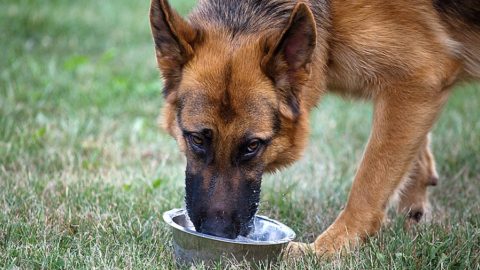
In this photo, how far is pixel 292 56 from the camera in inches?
154

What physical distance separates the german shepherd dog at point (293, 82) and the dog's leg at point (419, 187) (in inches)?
27.0

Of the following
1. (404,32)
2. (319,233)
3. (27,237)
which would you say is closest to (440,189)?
(319,233)

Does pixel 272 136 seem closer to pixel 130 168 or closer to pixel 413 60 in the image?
pixel 413 60

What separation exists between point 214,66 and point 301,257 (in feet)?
3.72

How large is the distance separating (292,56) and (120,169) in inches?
93.8

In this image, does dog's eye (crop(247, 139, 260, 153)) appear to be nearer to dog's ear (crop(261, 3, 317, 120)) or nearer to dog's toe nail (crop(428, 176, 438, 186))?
dog's ear (crop(261, 3, 317, 120))

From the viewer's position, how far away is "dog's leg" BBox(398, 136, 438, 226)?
510 centimetres

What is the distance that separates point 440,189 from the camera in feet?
18.6

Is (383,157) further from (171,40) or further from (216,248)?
(171,40)

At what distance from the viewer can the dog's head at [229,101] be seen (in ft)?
12.3

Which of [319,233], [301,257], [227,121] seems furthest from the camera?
[319,233]

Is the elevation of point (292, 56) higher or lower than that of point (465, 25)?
higher

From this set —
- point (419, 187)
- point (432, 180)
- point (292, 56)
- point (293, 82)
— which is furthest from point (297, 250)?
point (432, 180)

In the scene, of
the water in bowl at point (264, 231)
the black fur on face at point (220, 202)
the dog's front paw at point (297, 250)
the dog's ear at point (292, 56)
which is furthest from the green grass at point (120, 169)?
the dog's ear at point (292, 56)
